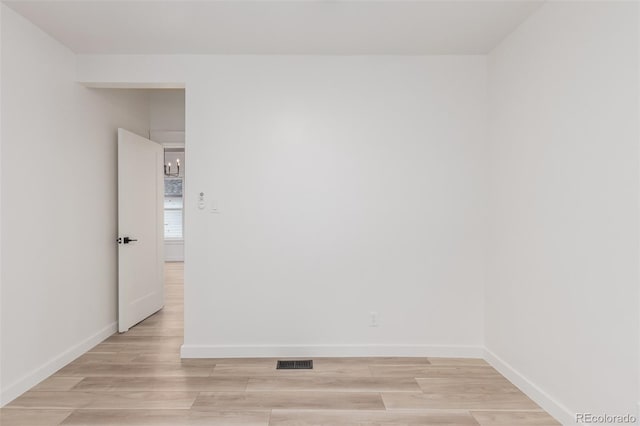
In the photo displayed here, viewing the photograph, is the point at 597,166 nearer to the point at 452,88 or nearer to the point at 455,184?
the point at 455,184

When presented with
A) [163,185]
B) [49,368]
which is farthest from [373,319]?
[163,185]

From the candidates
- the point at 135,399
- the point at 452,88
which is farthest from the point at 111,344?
the point at 452,88

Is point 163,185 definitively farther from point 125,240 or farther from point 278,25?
point 278,25

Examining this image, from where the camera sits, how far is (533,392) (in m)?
2.53

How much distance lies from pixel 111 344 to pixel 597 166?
397 cm

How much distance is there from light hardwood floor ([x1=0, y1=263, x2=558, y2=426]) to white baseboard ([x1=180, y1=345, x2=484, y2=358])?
0.07 m

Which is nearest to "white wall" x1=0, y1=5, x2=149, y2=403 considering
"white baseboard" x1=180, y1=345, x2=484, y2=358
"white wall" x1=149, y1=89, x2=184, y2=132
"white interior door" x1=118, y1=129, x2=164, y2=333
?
"white interior door" x1=118, y1=129, x2=164, y2=333

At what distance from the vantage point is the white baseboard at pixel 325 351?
3248 mm

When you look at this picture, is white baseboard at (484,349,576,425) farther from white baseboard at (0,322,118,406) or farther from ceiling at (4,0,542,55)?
white baseboard at (0,322,118,406)

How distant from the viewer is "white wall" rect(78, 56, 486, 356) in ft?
10.7

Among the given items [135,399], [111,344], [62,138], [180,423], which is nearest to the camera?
[180,423]

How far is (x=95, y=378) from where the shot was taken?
2.85m

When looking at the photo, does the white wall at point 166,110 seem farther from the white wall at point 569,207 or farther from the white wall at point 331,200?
the white wall at point 569,207

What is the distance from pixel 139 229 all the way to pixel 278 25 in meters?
2.67
